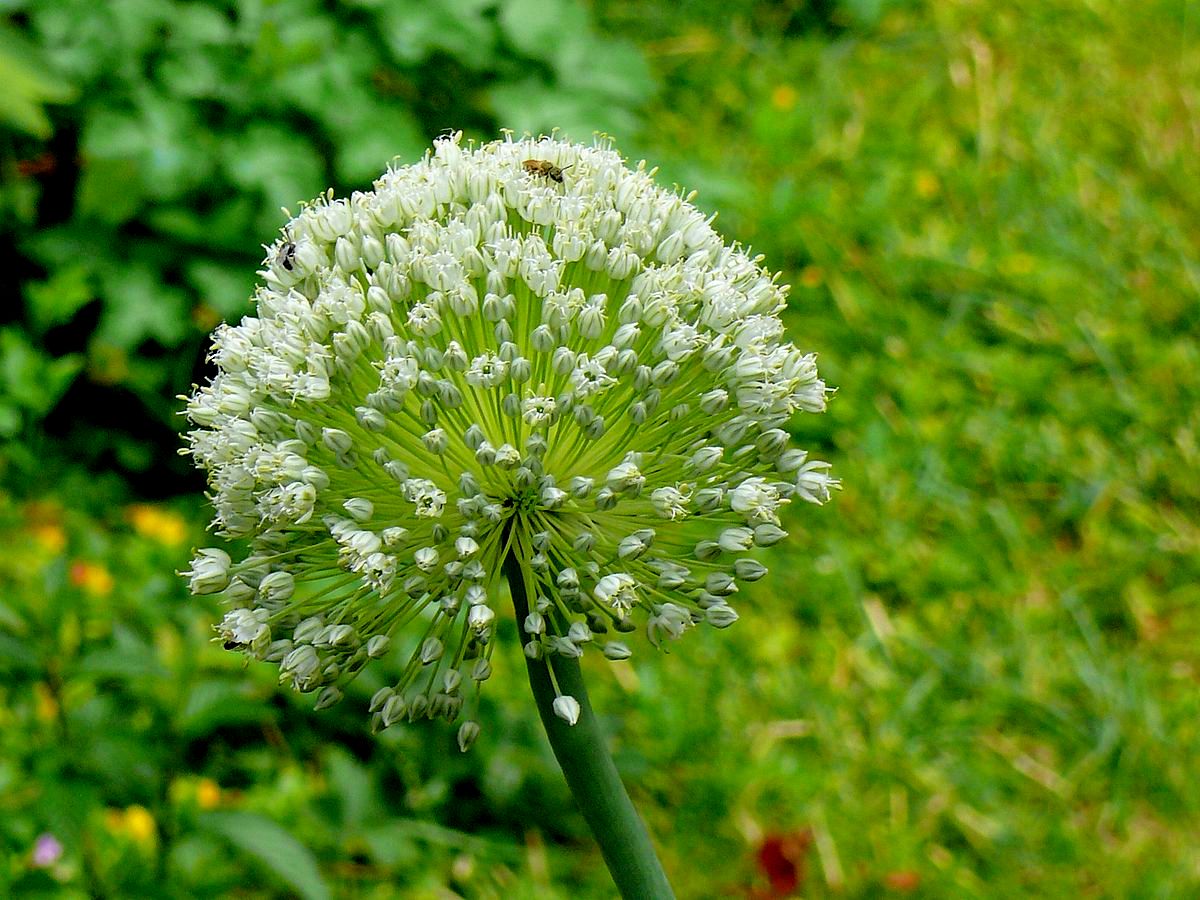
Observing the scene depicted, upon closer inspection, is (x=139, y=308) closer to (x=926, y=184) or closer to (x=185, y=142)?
(x=185, y=142)

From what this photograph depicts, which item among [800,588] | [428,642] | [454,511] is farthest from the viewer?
[800,588]

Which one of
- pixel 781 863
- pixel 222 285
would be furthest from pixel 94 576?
pixel 781 863

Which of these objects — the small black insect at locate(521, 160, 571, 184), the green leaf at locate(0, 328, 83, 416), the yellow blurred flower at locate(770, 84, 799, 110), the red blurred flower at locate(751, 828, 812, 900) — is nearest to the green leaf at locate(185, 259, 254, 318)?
the green leaf at locate(0, 328, 83, 416)

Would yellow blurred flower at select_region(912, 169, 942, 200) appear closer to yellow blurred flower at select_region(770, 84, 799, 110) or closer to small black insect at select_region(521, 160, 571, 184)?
yellow blurred flower at select_region(770, 84, 799, 110)

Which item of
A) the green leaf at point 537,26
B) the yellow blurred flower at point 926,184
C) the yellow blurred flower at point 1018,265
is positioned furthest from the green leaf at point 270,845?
the yellow blurred flower at point 926,184

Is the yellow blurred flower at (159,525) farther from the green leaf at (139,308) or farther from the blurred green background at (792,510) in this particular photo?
the green leaf at (139,308)

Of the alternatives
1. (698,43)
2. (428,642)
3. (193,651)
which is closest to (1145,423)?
(698,43)

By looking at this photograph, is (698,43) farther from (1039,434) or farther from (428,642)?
(428,642)
